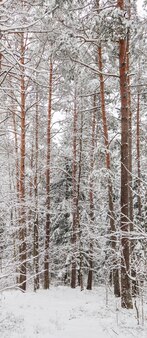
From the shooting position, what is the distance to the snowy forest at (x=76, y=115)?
3.96 meters

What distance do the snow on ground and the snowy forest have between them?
78 cm

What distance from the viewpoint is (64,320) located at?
879 centimetres

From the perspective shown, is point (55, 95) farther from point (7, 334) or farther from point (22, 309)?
point (7, 334)

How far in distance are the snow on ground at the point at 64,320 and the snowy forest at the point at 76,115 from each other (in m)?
0.78

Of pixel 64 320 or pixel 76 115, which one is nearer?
pixel 64 320

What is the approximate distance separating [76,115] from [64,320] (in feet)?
35.2

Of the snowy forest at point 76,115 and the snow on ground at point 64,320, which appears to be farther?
the snow on ground at point 64,320

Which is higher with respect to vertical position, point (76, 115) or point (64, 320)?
point (76, 115)

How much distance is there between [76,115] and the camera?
56.7 ft

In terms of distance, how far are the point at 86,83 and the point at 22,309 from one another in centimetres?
930

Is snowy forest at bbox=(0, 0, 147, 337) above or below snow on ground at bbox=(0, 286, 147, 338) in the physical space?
Result: above

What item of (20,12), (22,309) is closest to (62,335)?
(22,309)

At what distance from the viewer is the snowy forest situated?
3956 millimetres

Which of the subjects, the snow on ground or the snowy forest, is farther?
the snow on ground
